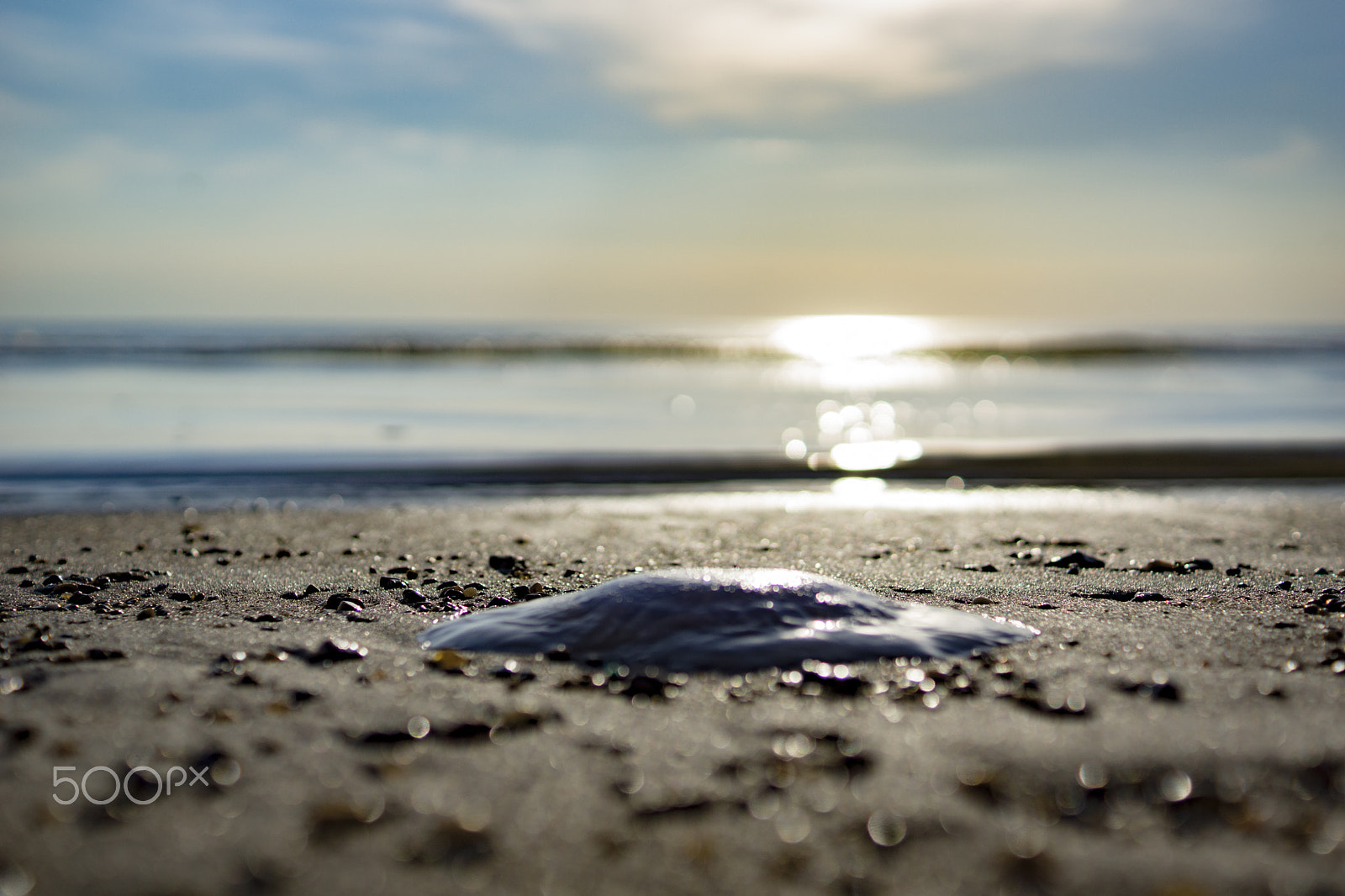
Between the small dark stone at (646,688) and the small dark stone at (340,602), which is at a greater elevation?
the small dark stone at (340,602)

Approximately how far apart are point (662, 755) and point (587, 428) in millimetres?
14227

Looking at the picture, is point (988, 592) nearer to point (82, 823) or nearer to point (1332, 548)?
point (1332, 548)

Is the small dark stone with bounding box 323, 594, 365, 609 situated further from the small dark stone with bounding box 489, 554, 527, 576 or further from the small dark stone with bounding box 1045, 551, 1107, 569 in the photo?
the small dark stone with bounding box 1045, 551, 1107, 569

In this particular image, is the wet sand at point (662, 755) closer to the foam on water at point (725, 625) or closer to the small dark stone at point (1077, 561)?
the foam on water at point (725, 625)

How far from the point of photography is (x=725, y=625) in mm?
4496

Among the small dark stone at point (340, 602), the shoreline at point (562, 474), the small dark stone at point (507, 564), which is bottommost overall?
the small dark stone at point (340, 602)

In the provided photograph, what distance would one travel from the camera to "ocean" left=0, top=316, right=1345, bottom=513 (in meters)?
12.2

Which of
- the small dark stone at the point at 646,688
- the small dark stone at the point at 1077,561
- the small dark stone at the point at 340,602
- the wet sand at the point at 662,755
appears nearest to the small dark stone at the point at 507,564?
the wet sand at the point at 662,755
